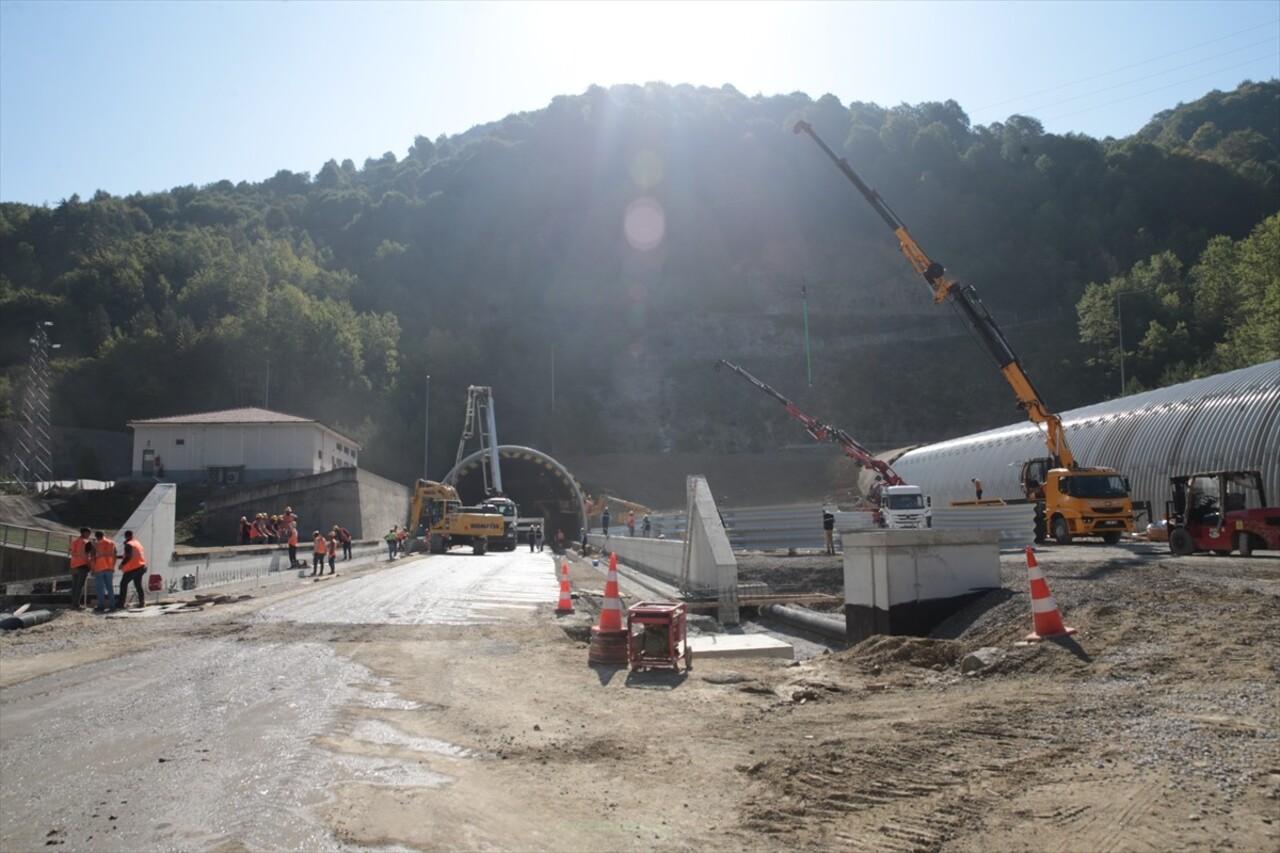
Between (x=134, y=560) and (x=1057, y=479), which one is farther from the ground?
(x=1057, y=479)

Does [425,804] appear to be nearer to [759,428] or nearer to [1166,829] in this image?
[1166,829]

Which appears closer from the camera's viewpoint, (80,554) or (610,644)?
A: (610,644)

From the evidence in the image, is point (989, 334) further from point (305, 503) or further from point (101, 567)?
point (305, 503)

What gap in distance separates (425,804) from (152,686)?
17.4 feet

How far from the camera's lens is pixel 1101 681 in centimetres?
695

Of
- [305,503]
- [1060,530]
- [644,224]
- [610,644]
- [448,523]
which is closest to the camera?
[610,644]

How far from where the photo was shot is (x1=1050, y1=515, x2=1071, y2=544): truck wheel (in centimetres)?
2614

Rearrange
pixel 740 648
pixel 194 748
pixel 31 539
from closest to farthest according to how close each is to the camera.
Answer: pixel 194 748 → pixel 740 648 → pixel 31 539

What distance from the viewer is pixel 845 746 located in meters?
5.95

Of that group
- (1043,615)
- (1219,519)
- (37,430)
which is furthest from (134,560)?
(37,430)

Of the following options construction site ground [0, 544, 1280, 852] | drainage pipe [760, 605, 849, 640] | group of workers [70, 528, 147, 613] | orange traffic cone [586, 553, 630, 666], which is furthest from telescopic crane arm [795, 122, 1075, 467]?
group of workers [70, 528, 147, 613]

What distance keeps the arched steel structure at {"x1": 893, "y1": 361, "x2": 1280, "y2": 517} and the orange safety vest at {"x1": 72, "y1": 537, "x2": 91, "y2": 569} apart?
2969 centimetres

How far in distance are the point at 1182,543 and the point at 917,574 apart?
34.9 ft

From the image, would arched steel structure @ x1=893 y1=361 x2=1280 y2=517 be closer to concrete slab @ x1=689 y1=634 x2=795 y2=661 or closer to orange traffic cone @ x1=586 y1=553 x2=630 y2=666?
concrete slab @ x1=689 y1=634 x2=795 y2=661
